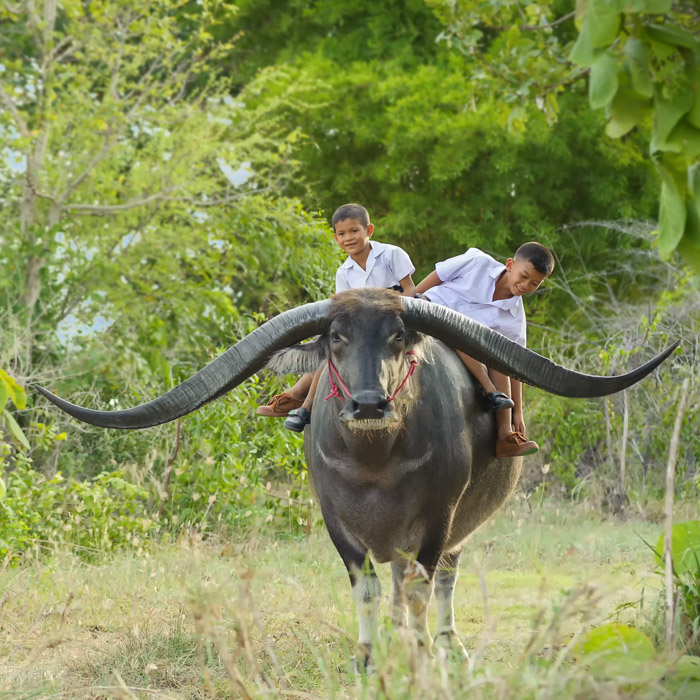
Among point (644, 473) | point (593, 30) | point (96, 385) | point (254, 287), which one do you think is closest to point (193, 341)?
point (96, 385)

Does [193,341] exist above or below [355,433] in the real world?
above

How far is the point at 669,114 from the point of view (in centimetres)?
256

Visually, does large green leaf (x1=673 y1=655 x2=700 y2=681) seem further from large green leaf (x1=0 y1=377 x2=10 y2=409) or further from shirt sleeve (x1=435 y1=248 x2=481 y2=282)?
shirt sleeve (x1=435 y1=248 x2=481 y2=282)

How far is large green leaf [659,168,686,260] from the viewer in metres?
2.52

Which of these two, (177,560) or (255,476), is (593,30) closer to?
(177,560)

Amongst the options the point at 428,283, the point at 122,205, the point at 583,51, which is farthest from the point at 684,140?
the point at 122,205

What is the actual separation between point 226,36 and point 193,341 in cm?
1164

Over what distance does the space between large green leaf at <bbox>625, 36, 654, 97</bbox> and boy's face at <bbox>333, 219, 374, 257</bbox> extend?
3063 mm

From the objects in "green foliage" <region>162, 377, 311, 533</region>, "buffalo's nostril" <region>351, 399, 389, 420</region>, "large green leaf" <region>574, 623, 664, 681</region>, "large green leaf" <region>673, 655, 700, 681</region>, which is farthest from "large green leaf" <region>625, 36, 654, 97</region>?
"green foliage" <region>162, 377, 311, 533</region>

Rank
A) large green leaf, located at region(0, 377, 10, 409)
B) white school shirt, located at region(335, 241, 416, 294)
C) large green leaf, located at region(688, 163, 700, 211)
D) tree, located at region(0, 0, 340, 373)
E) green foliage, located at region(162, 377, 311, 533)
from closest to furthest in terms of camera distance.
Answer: large green leaf, located at region(688, 163, 700, 211), large green leaf, located at region(0, 377, 10, 409), white school shirt, located at region(335, 241, 416, 294), green foliage, located at region(162, 377, 311, 533), tree, located at region(0, 0, 340, 373)

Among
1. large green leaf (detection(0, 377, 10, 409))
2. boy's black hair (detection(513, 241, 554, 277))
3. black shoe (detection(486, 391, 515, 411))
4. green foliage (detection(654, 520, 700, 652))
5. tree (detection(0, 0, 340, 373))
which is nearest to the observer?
large green leaf (detection(0, 377, 10, 409))

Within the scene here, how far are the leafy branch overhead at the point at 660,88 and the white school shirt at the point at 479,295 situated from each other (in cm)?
295

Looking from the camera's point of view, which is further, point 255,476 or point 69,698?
point 255,476

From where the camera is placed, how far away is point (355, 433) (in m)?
4.49
